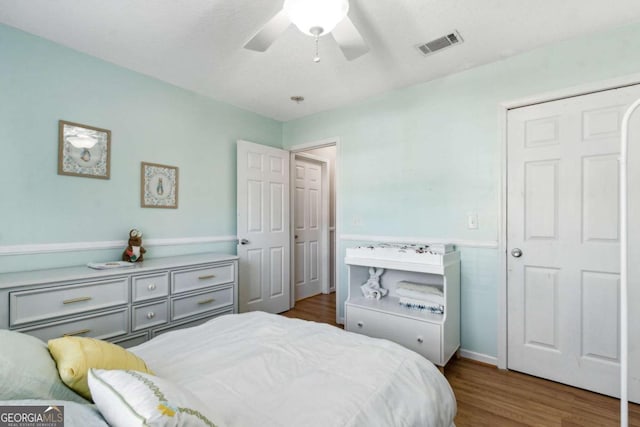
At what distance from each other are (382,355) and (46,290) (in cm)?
203

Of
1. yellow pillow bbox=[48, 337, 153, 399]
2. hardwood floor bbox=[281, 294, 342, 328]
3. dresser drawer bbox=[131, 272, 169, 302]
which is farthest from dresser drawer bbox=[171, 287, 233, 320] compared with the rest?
yellow pillow bbox=[48, 337, 153, 399]

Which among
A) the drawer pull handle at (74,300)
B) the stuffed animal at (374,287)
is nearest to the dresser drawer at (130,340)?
the drawer pull handle at (74,300)

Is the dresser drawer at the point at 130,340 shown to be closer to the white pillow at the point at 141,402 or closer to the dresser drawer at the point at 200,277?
the dresser drawer at the point at 200,277

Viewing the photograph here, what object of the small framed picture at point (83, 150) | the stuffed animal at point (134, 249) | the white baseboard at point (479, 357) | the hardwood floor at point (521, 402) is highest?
the small framed picture at point (83, 150)

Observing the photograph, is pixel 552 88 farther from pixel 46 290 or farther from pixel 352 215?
pixel 46 290

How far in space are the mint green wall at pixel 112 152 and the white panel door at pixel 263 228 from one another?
0.16 m

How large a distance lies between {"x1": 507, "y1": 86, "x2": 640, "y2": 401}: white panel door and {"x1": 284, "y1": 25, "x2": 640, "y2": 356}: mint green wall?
15cm

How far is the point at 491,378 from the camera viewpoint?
226 centimetres

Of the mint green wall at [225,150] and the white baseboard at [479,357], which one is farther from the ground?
the mint green wall at [225,150]

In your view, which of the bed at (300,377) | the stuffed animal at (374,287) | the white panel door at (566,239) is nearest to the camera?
the bed at (300,377)

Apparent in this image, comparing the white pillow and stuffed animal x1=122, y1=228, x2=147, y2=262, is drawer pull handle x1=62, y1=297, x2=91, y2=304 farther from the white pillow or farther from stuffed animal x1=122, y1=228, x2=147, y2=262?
the white pillow

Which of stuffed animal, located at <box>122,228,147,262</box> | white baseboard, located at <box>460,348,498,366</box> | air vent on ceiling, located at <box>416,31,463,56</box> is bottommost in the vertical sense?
white baseboard, located at <box>460,348,498,366</box>

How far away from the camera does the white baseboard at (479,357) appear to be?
245 centimetres

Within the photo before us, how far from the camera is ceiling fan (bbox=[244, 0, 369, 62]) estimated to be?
1.43 m
